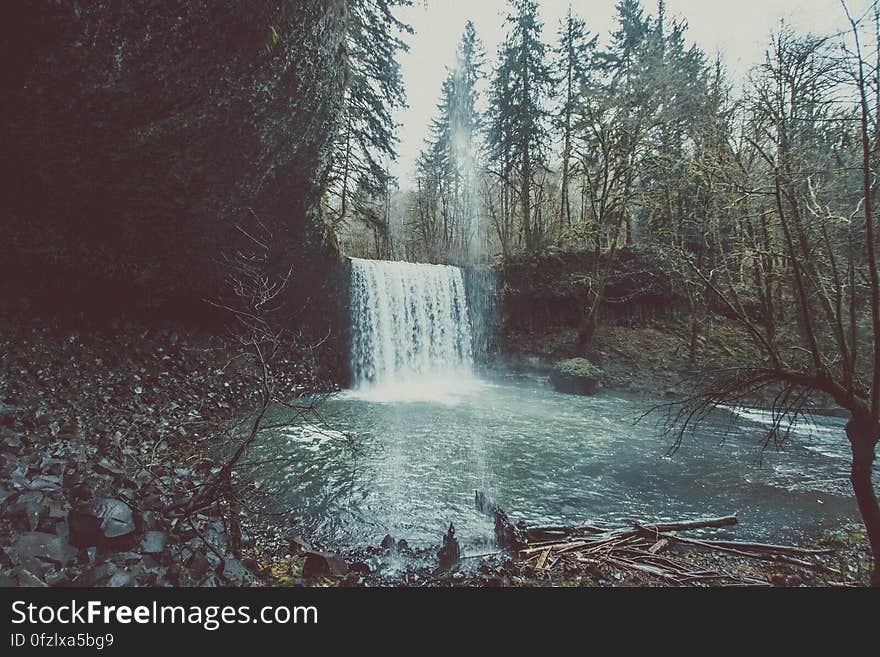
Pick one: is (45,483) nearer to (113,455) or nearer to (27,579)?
(113,455)

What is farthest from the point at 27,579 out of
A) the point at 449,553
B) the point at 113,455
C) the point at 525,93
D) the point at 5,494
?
the point at 525,93

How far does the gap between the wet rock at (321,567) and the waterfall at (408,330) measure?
7818 millimetres

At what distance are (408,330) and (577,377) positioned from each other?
6.08 m

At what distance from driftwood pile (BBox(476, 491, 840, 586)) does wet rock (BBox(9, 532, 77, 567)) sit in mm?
3382

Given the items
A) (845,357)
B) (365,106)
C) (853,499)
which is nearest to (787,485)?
(853,499)

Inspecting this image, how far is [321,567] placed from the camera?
9.52 feet

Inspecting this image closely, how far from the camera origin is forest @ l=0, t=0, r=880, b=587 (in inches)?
116

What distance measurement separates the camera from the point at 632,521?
4031mm

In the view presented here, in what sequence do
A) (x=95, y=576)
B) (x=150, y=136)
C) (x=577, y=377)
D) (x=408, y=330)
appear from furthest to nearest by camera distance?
(x=408, y=330) < (x=577, y=377) < (x=150, y=136) < (x=95, y=576)

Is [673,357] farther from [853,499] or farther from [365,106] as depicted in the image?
[365,106]

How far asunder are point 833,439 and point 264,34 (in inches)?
525

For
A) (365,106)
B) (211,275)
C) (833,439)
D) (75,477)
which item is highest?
(365,106)

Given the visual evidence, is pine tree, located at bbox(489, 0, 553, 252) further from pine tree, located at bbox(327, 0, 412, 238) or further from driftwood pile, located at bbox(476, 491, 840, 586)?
driftwood pile, located at bbox(476, 491, 840, 586)

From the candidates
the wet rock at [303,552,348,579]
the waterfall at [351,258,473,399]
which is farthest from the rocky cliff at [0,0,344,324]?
the wet rock at [303,552,348,579]
